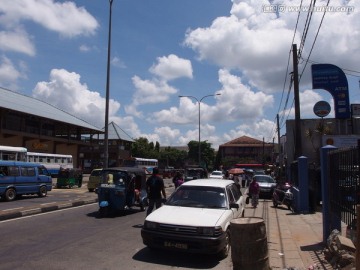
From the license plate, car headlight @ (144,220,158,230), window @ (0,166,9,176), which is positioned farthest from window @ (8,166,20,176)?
the license plate

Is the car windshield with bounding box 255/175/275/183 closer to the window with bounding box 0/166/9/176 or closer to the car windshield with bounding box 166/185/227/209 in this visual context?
the window with bounding box 0/166/9/176

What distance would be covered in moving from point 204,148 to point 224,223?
121229mm

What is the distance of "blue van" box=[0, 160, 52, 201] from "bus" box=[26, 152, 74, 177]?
23327 mm

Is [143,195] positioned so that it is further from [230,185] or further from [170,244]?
[170,244]

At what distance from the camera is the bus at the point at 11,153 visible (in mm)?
29641

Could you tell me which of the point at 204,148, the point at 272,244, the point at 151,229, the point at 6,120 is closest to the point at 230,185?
the point at 272,244

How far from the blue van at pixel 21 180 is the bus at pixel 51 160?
2333 cm

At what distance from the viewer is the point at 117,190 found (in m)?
14.7

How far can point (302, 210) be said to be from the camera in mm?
16562

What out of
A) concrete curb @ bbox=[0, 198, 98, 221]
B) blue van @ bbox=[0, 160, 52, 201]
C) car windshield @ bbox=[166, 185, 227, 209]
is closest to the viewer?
car windshield @ bbox=[166, 185, 227, 209]

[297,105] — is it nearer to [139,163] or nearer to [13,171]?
[13,171]

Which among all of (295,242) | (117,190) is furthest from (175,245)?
(117,190)

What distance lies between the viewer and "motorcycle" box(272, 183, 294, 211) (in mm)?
18766

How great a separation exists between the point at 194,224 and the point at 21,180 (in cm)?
1534
